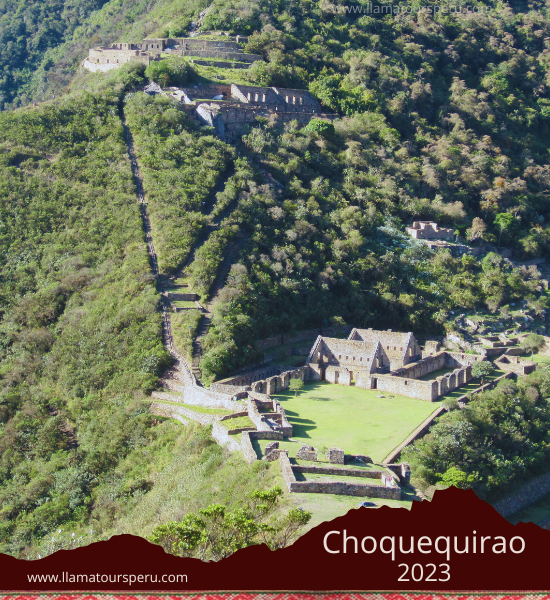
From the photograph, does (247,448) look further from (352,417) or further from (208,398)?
(208,398)

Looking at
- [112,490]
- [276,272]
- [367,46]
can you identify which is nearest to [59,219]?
[276,272]

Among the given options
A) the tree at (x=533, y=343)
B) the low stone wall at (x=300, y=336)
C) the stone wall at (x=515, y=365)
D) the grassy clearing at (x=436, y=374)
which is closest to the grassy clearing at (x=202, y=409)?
the low stone wall at (x=300, y=336)

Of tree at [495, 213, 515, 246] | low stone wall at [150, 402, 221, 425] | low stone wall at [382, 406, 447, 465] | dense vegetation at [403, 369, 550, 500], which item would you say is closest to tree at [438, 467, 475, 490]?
dense vegetation at [403, 369, 550, 500]

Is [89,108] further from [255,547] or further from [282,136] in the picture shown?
[255,547]

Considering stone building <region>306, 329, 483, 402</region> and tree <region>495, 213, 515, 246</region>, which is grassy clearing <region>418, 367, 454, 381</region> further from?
tree <region>495, 213, 515, 246</region>

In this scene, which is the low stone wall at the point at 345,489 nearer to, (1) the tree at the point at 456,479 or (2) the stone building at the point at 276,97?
(1) the tree at the point at 456,479
